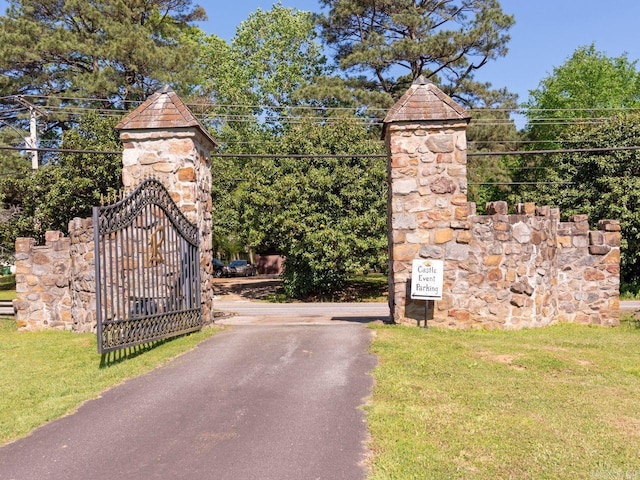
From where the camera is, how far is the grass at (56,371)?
5.04m

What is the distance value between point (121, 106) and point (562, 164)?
2228cm

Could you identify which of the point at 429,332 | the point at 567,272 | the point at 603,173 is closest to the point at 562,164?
the point at 603,173

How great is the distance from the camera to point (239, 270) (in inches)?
1548

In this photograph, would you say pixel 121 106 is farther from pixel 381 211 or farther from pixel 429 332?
pixel 429 332

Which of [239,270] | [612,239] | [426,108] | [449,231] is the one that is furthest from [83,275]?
[239,270]

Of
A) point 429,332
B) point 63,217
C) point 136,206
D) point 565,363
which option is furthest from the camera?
point 63,217

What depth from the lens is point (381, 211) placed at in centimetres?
2148

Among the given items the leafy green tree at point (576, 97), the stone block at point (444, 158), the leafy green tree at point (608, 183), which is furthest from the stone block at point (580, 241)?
the leafy green tree at point (576, 97)

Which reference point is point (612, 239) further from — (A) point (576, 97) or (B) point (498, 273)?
(A) point (576, 97)

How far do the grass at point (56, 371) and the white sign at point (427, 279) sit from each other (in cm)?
371

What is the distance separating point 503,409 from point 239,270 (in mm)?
35373

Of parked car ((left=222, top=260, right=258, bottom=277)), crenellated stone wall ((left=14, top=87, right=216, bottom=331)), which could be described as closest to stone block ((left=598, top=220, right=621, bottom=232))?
crenellated stone wall ((left=14, top=87, right=216, bottom=331))

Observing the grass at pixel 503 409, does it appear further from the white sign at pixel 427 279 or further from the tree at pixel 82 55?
the tree at pixel 82 55

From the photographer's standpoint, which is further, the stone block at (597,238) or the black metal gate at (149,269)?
the stone block at (597,238)
